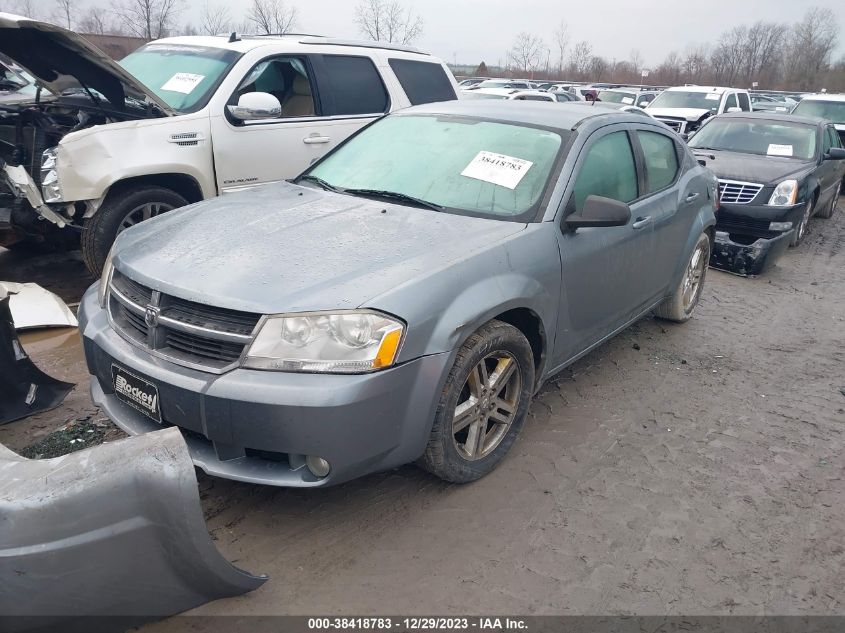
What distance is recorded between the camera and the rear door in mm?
5516

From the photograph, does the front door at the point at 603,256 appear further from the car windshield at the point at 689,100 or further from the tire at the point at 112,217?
the car windshield at the point at 689,100


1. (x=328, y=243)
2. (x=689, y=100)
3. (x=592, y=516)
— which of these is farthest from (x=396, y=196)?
(x=689, y=100)

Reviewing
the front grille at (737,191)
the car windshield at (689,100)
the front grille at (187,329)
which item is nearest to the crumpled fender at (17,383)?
the front grille at (187,329)

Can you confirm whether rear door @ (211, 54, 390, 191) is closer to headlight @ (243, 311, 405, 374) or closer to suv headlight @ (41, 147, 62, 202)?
suv headlight @ (41, 147, 62, 202)

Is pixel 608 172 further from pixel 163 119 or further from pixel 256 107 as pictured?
pixel 163 119

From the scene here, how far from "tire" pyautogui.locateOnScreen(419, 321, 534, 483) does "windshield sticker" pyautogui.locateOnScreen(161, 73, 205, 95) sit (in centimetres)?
398

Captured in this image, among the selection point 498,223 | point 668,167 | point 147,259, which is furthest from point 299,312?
point 668,167

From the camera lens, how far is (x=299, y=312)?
8.13 ft

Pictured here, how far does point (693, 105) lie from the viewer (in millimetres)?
15562

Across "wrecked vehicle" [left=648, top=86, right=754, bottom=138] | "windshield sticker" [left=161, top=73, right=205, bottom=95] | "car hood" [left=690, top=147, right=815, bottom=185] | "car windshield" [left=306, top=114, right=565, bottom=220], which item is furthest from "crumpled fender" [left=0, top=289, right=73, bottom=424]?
"wrecked vehicle" [left=648, top=86, right=754, bottom=138]

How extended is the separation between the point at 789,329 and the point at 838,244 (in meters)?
4.57

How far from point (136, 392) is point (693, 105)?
1587 cm

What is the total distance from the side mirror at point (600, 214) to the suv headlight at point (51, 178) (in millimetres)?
3658

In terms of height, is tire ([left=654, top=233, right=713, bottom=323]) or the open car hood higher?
the open car hood
